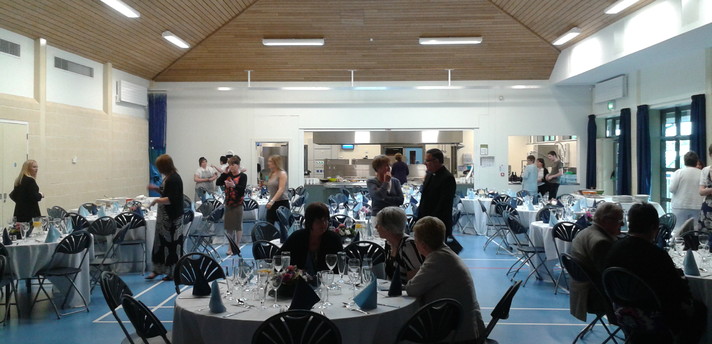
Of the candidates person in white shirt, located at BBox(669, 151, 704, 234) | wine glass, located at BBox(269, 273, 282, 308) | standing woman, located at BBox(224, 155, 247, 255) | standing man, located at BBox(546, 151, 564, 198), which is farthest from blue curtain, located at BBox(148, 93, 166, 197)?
wine glass, located at BBox(269, 273, 282, 308)

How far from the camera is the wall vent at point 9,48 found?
908 cm

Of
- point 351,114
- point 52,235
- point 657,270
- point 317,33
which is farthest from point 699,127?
point 52,235

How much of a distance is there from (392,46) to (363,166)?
14.0 ft

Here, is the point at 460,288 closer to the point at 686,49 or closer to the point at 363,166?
the point at 686,49

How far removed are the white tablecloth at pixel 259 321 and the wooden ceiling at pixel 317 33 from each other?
293 inches

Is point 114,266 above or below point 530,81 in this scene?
below

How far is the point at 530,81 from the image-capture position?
1464 cm

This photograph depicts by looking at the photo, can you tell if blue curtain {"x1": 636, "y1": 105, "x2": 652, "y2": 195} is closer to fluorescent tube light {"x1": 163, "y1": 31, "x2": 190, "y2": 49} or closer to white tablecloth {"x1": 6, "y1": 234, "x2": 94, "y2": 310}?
fluorescent tube light {"x1": 163, "y1": 31, "x2": 190, "y2": 49}

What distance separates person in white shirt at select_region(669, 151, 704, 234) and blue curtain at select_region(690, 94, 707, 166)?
2.23 metres

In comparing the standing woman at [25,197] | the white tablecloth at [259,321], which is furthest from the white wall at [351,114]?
the white tablecloth at [259,321]

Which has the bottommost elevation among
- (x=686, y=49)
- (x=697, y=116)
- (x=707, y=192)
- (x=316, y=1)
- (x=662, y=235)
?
(x=662, y=235)

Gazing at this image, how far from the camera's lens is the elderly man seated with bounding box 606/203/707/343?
3414 millimetres

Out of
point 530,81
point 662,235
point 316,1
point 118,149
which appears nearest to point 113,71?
point 118,149

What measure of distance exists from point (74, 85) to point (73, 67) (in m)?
0.36
